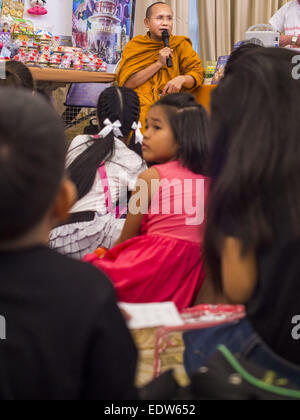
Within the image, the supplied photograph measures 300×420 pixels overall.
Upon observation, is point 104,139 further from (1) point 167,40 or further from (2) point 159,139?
(1) point 167,40

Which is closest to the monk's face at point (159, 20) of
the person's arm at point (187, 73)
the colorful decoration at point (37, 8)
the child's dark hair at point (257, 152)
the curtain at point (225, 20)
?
the person's arm at point (187, 73)

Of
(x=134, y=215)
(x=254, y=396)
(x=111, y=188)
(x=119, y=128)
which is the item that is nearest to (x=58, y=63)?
(x=119, y=128)

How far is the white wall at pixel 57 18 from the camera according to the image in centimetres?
Answer: 390

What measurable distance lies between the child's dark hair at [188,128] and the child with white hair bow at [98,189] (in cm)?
28

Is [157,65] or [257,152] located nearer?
[257,152]

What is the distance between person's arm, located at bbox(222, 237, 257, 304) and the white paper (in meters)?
0.12

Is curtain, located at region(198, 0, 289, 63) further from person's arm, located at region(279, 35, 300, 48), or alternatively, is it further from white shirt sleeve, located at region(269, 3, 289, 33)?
person's arm, located at region(279, 35, 300, 48)

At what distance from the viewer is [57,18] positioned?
3934 millimetres

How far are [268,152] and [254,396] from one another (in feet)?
1.20

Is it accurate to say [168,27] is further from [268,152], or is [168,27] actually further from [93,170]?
[268,152]

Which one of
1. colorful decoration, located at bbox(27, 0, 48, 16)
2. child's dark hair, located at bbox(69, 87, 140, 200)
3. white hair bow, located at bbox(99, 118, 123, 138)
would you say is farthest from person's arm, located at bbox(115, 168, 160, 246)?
colorful decoration, located at bbox(27, 0, 48, 16)

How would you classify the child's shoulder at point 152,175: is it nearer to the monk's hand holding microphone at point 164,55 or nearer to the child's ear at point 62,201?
the child's ear at point 62,201

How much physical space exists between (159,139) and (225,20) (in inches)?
134

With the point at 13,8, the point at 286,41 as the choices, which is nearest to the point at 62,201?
the point at 286,41
